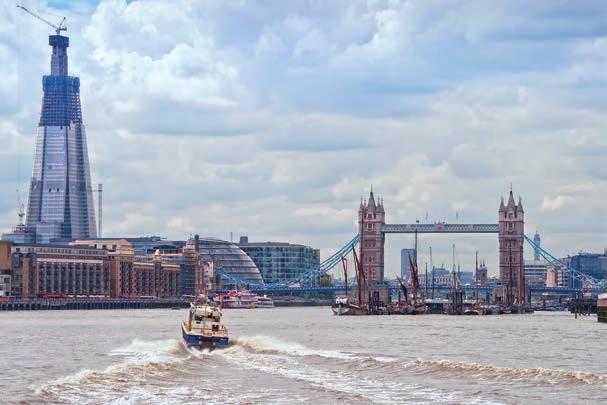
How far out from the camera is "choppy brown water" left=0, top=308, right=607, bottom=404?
182 feet

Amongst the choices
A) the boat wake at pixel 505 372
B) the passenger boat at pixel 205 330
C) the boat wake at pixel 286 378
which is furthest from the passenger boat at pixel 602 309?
the boat wake at pixel 505 372

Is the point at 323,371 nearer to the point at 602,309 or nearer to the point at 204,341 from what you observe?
the point at 204,341

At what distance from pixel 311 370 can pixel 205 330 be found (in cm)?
1574

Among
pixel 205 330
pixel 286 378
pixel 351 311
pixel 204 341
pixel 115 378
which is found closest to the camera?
pixel 115 378

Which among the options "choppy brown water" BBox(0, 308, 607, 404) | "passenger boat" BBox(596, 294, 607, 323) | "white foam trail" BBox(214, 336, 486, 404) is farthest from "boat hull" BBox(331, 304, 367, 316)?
"white foam trail" BBox(214, 336, 486, 404)

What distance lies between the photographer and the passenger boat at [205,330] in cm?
8206

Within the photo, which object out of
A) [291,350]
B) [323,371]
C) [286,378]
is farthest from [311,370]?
[291,350]

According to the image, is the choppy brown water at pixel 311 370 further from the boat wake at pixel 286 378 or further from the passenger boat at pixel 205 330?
the passenger boat at pixel 205 330

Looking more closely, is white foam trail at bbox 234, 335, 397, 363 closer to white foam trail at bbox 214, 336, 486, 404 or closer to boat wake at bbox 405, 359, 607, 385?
white foam trail at bbox 214, 336, 486, 404

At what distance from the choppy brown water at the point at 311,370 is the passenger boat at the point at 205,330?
1018 millimetres

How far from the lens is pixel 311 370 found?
2682 inches

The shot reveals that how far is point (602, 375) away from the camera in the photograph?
206 feet

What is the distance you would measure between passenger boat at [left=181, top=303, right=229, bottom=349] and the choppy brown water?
1018 millimetres

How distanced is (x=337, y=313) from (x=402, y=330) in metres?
74.1
